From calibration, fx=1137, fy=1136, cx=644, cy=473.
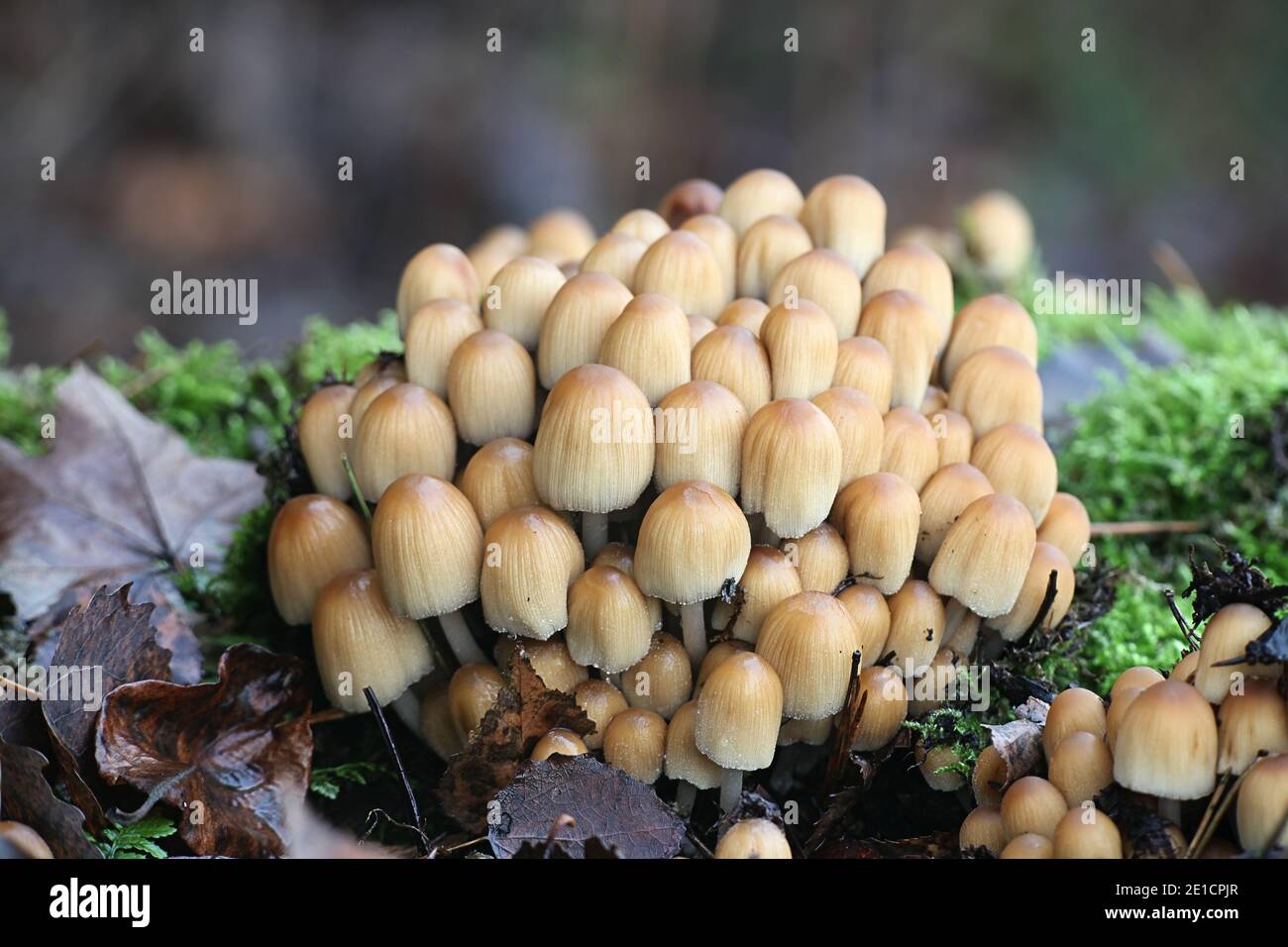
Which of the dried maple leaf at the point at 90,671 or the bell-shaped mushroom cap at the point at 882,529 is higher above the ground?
the bell-shaped mushroom cap at the point at 882,529

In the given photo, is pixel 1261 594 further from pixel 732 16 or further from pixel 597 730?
pixel 732 16

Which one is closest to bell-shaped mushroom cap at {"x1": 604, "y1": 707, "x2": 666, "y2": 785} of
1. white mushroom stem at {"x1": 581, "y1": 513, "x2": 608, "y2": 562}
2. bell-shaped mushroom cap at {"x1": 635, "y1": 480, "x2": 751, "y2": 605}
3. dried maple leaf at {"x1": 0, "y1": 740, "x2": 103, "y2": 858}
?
bell-shaped mushroom cap at {"x1": 635, "y1": 480, "x2": 751, "y2": 605}

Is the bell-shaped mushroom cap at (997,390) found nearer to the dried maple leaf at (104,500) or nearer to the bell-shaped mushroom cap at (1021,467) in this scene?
the bell-shaped mushroom cap at (1021,467)

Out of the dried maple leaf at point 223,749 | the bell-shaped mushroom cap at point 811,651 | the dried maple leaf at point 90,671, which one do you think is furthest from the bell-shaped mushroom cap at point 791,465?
the dried maple leaf at point 90,671

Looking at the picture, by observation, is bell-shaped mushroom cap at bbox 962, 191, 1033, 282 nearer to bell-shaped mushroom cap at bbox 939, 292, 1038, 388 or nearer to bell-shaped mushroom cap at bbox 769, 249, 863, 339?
bell-shaped mushroom cap at bbox 939, 292, 1038, 388

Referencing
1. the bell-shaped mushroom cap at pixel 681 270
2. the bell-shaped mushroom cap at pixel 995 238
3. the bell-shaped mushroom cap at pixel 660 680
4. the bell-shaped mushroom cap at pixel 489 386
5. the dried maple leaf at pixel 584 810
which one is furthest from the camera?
the bell-shaped mushroom cap at pixel 995 238
